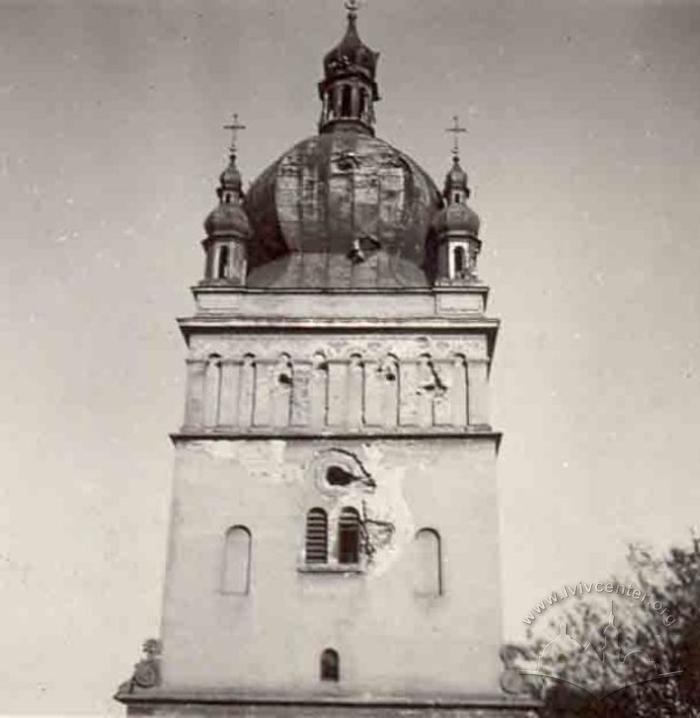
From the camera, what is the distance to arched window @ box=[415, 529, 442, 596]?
20312mm

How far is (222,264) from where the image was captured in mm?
23547

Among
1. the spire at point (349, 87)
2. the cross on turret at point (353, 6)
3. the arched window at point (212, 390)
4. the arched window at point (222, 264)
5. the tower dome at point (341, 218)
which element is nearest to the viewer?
the cross on turret at point (353, 6)

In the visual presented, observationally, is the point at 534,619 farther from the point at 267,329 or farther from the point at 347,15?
the point at 347,15

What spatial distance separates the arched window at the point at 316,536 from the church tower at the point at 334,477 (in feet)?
0.12

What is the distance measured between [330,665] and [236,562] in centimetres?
226

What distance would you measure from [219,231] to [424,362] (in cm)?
471

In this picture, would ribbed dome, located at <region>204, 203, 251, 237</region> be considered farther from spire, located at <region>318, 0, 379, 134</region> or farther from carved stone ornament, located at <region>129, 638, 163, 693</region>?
carved stone ornament, located at <region>129, 638, 163, 693</region>

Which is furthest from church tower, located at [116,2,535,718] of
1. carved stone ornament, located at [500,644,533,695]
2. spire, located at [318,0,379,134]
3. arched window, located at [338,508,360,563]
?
spire, located at [318,0,379,134]

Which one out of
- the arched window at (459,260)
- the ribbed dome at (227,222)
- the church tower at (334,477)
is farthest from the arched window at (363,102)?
the arched window at (459,260)

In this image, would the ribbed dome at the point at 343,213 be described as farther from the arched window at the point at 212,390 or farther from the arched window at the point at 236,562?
the arched window at the point at 236,562

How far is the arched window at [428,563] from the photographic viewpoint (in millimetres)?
20312

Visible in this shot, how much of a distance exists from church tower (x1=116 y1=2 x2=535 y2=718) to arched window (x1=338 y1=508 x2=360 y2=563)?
3 cm

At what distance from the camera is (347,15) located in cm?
2919

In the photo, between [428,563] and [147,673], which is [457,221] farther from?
[147,673]
